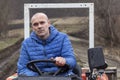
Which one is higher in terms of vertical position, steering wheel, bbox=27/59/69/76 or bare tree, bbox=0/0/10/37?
bare tree, bbox=0/0/10/37

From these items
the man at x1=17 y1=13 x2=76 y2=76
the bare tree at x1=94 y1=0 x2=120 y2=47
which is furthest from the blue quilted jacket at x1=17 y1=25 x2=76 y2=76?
the bare tree at x1=94 y1=0 x2=120 y2=47

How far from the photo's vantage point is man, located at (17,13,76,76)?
391 cm

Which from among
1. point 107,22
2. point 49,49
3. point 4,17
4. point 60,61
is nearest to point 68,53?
point 49,49

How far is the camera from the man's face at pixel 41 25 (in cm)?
388

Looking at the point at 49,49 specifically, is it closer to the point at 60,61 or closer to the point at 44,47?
the point at 44,47

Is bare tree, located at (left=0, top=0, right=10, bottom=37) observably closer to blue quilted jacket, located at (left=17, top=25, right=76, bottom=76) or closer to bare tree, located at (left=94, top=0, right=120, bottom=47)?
bare tree, located at (left=94, top=0, right=120, bottom=47)

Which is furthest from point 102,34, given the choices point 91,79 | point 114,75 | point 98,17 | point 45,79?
point 45,79

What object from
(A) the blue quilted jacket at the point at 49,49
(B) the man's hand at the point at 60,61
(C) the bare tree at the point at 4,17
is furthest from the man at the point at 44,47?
(C) the bare tree at the point at 4,17

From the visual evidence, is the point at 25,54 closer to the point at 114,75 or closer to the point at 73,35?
the point at 114,75

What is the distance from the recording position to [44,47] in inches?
157

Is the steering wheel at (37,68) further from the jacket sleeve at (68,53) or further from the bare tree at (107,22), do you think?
the bare tree at (107,22)

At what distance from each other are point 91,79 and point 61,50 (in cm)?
42

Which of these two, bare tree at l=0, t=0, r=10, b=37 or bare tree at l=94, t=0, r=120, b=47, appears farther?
bare tree at l=0, t=0, r=10, b=37

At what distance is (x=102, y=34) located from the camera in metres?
7.96
